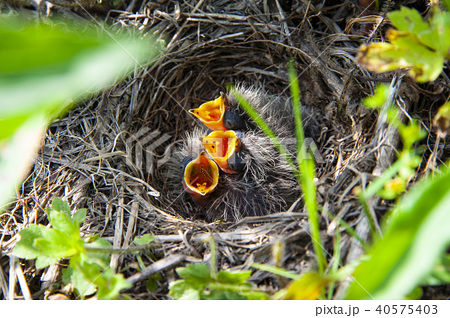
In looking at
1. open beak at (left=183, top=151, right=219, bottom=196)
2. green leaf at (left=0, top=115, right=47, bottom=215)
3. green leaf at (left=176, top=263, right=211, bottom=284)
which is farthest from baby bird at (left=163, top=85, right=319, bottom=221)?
green leaf at (left=0, top=115, right=47, bottom=215)

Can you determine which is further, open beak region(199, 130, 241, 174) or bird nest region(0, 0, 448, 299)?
open beak region(199, 130, 241, 174)

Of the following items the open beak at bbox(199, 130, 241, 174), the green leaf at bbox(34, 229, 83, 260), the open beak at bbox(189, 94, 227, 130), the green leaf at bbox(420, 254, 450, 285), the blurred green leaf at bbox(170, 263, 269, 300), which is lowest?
the blurred green leaf at bbox(170, 263, 269, 300)

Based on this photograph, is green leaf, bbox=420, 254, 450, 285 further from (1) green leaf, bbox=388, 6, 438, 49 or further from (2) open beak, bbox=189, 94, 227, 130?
(2) open beak, bbox=189, 94, 227, 130

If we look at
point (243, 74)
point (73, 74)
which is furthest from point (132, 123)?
point (73, 74)

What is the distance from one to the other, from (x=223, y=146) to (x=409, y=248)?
109 centimetres

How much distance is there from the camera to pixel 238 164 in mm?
1681

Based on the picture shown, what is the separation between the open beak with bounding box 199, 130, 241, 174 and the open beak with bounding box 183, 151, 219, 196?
52mm

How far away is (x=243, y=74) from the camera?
1.98 meters

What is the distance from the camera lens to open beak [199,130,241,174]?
5.42 feet

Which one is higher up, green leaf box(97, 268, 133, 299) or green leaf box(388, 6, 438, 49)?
green leaf box(388, 6, 438, 49)

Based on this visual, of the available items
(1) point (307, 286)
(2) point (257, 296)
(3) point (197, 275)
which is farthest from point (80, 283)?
(1) point (307, 286)

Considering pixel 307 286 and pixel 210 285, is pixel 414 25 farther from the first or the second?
pixel 210 285

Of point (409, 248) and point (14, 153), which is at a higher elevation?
point (14, 153)

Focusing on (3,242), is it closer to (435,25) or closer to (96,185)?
(96,185)
